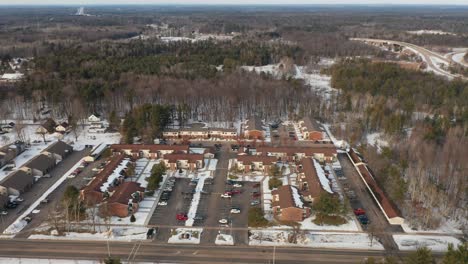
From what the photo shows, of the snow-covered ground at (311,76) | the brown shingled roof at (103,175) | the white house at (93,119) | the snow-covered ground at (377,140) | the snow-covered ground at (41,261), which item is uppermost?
the snow-covered ground at (311,76)

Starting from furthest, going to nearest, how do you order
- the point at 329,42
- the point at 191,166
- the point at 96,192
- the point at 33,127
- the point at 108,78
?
the point at 329,42, the point at 108,78, the point at 33,127, the point at 191,166, the point at 96,192

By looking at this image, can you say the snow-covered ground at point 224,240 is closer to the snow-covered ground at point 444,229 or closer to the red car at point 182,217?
the red car at point 182,217

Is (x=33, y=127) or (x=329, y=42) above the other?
(x=329, y=42)

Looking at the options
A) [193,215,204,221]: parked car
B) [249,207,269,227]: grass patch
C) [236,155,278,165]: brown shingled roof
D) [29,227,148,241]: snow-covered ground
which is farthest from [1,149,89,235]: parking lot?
[236,155,278,165]: brown shingled roof

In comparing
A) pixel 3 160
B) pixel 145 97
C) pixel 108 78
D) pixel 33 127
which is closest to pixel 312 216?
pixel 3 160

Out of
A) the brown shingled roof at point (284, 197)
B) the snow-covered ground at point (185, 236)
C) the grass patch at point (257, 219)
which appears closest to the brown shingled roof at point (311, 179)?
the brown shingled roof at point (284, 197)

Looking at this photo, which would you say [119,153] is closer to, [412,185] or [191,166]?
[191,166]
